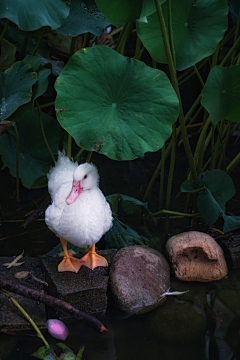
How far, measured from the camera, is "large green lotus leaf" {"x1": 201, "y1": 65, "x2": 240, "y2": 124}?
1783 mm

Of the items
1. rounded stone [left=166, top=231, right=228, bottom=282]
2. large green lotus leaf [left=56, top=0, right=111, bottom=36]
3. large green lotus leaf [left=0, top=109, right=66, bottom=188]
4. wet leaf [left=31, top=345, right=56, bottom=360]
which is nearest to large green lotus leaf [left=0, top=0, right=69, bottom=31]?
large green lotus leaf [left=56, top=0, right=111, bottom=36]

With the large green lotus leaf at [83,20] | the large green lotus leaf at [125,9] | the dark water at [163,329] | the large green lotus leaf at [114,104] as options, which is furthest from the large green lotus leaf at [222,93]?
the dark water at [163,329]

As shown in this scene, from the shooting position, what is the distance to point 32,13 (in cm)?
169

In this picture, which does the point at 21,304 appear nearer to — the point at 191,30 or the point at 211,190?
the point at 211,190

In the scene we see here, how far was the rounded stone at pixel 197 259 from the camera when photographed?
1914mm

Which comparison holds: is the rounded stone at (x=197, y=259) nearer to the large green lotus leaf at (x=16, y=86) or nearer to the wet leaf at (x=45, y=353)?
the wet leaf at (x=45, y=353)

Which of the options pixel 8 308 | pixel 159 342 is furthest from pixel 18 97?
pixel 159 342

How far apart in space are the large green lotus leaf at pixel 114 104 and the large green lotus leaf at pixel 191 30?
1.10 feet

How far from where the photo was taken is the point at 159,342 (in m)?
1.53

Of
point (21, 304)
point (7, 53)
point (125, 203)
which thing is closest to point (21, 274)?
point (21, 304)

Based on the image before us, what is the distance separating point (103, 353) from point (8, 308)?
513mm

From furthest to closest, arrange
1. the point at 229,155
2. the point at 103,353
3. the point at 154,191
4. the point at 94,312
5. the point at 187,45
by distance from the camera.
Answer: the point at 229,155 < the point at 154,191 < the point at 187,45 < the point at 94,312 < the point at 103,353

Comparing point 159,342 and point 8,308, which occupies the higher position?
point 8,308

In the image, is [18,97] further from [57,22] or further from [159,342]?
[159,342]
